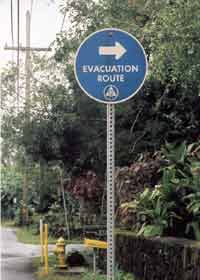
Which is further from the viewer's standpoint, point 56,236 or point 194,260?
point 56,236

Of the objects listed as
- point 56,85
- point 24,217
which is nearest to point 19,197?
point 24,217

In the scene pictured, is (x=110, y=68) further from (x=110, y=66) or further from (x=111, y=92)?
(x=111, y=92)

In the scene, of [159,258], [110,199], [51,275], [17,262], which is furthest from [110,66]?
[17,262]

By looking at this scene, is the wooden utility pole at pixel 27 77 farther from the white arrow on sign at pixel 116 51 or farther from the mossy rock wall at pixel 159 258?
the white arrow on sign at pixel 116 51

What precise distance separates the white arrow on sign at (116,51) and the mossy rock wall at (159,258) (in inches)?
123

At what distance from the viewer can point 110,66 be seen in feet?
15.5

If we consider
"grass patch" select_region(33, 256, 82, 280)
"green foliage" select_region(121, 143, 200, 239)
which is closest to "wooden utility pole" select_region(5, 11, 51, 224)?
"grass patch" select_region(33, 256, 82, 280)

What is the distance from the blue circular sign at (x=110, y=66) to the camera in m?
4.71

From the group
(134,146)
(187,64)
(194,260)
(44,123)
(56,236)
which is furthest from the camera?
(56,236)

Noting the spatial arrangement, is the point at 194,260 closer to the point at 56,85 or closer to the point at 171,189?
the point at 171,189

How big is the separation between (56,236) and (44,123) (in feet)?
31.8

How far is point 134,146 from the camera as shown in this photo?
12844 millimetres

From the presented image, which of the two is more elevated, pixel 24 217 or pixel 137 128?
pixel 137 128

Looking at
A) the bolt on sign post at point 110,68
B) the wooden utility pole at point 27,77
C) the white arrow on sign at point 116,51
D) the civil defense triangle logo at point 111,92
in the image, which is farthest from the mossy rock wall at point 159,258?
the wooden utility pole at point 27,77
